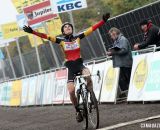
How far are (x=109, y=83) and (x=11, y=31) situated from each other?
Answer: 58.5 ft

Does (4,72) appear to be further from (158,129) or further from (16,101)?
(158,129)

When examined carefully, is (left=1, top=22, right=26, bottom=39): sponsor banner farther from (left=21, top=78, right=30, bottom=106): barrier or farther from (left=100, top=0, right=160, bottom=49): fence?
(left=21, top=78, right=30, bottom=106): barrier

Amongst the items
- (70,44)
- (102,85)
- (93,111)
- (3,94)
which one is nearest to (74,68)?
(70,44)

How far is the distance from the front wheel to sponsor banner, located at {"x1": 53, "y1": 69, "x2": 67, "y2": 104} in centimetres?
927

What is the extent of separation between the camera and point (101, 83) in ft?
53.3

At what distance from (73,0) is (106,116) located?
8.36m

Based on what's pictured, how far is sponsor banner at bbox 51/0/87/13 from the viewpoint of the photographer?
19547 millimetres

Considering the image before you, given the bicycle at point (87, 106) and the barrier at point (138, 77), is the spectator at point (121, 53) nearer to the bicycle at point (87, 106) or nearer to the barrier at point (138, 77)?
the barrier at point (138, 77)

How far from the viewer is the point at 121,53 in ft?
47.7

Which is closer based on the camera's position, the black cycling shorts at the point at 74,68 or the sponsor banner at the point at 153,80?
the black cycling shorts at the point at 74,68

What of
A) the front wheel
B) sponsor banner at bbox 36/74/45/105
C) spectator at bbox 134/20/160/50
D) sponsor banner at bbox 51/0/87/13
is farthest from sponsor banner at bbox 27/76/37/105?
the front wheel

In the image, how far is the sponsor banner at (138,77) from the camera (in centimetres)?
1375

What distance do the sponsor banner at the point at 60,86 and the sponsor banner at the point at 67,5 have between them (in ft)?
7.64

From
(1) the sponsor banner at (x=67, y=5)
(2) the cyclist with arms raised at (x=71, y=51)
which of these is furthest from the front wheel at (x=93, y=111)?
(1) the sponsor banner at (x=67, y=5)
